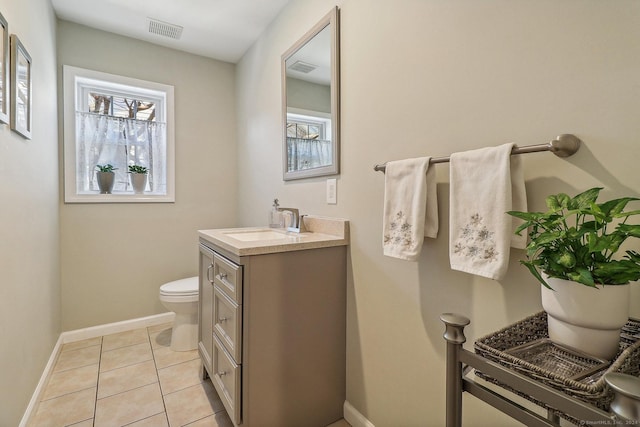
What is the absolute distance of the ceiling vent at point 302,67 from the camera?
6.06 feet

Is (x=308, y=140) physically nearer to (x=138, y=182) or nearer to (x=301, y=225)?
(x=301, y=225)

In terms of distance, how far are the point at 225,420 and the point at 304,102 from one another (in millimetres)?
1824

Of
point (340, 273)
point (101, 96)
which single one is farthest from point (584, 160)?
point (101, 96)

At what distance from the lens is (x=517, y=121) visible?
0.91 m

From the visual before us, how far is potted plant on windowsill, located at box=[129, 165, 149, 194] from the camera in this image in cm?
267

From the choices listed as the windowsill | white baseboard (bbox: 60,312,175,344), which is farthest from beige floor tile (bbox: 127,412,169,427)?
the windowsill

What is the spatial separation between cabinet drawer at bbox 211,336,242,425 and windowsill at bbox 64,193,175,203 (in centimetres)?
164

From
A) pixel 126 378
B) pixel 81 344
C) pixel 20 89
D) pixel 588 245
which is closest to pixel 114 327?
pixel 81 344

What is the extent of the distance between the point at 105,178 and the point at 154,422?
1902mm

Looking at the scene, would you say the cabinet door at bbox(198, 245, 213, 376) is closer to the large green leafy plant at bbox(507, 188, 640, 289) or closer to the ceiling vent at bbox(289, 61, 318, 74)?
the ceiling vent at bbox(289, 61, 318, 74)

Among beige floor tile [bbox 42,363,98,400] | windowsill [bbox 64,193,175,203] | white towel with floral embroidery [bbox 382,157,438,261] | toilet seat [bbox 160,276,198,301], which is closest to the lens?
white towel with floral embroidery [bbox 382,157,438,261]

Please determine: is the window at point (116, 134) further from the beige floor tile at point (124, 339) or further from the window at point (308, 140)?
the window at point (308, 140)

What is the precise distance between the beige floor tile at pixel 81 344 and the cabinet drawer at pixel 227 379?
57.1 inches

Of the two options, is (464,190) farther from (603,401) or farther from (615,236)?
(603,401)
